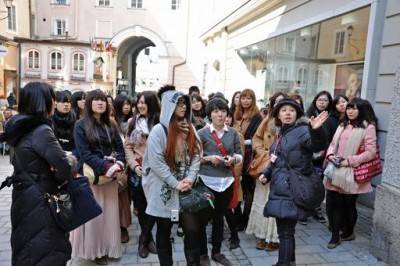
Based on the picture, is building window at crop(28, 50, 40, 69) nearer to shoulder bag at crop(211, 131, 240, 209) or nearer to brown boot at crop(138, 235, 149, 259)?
brown boot at crop(138, 235, 149, 259)

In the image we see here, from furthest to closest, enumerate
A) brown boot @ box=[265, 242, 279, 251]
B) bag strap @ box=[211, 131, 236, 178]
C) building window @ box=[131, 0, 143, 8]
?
building window @ box=[131, 0, 143, 8] < brown boot @ box=[265, 242, 279, 251] < bag strap @ box=[211, 131, 236, 178]

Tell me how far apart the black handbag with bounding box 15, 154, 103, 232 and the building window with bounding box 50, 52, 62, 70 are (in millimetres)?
25919

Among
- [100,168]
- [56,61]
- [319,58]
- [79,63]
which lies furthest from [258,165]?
[56,61]

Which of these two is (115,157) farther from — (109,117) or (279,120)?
(279,120)

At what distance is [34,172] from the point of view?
257cm

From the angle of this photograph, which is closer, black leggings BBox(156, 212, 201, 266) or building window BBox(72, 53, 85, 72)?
black leggings BBox(156, 212, 201, 266)

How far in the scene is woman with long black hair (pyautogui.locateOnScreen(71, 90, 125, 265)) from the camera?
3543 millimetres

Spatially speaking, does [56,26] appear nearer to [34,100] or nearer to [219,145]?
[219,145]

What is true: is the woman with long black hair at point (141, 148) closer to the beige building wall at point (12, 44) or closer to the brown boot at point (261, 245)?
the brown boot at point (261, 245)

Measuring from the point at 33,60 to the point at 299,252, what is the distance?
2647 cm

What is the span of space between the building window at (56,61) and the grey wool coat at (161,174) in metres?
25.8

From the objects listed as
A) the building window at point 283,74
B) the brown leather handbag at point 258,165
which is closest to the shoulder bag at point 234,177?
the brown leather handbag at point 258,165

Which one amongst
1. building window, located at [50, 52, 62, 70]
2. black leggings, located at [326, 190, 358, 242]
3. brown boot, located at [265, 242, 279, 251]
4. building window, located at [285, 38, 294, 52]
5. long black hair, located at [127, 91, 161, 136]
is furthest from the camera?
building window, located at [50, 52, 62, 70]

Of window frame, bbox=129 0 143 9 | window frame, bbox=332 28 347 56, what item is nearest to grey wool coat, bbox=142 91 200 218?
window frame, bbox=332 28 347 56
